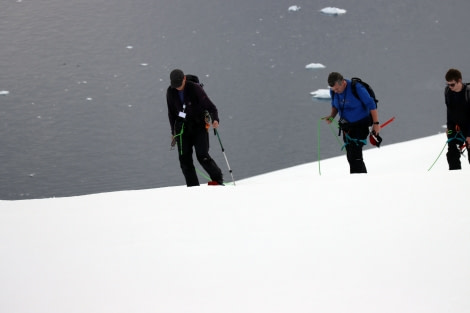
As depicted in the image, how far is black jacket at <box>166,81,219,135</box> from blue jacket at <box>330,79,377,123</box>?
108cm

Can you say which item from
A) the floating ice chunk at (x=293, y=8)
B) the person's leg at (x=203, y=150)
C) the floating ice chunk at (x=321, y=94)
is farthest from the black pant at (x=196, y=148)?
the floating ice chunk at (x=293, y=8)

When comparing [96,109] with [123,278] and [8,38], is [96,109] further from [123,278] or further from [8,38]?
[123,278]

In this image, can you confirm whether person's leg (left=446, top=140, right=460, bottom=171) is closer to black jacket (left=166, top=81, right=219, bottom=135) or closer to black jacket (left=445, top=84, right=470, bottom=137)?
black jacket (left=445, top=84, right=470, bottom=137)

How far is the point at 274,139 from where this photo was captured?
1323 centimetres

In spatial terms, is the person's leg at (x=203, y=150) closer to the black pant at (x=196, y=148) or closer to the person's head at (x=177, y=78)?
the black pant at (x=196, y=148)

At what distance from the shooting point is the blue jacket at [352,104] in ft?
21.0

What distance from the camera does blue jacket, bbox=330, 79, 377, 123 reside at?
6.39 meters

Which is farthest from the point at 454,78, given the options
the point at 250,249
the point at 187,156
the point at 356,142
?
the point at 250,249

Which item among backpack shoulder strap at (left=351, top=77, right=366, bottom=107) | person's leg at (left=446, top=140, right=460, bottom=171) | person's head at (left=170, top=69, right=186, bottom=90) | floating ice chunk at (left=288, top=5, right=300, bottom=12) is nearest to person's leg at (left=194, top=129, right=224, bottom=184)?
person's head at (left=170, top=69, right=186, bottom=90)

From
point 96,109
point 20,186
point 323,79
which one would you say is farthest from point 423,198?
point 323,79

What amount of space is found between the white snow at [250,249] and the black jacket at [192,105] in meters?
1.38

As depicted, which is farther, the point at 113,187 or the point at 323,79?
the point at 323,79

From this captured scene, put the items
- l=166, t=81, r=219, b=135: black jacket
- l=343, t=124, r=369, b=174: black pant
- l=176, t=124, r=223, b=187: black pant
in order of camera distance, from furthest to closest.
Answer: l=343, t=124, r=369, b=174: black pant < l=176, t=124, r=223, b=187: black pant < l=166, t=81, r=219, b=135: black jacket

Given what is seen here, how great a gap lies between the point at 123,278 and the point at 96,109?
12.5 m
